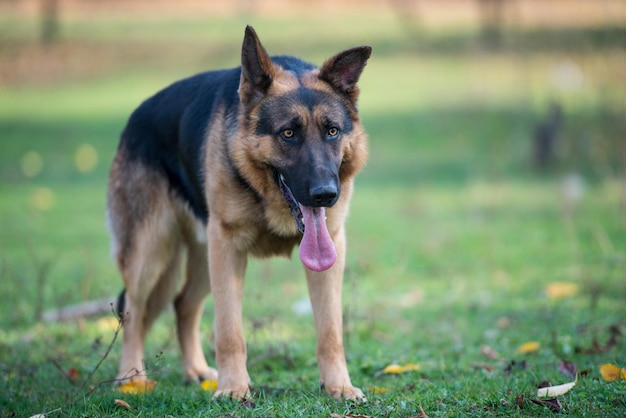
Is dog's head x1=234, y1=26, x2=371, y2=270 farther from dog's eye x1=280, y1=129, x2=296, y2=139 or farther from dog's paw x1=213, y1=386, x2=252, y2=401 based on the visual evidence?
dog's paw x1=213, y1=386, x2=252, y2=401

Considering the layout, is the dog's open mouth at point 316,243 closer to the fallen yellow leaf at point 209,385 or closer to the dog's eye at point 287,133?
the dog's eye at point 287,133

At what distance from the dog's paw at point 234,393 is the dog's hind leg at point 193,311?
3.39 ft

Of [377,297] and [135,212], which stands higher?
[135,212]

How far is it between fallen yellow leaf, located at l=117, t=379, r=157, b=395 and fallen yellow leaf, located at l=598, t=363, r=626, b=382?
9.47ft

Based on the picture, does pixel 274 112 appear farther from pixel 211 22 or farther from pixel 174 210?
pixel 211 22

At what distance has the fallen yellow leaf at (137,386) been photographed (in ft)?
17.4

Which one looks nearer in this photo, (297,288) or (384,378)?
(384,378)

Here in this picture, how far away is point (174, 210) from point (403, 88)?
710 inches

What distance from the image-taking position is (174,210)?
615 centimetres

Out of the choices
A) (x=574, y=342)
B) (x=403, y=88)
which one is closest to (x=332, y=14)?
(x=403, y=88)

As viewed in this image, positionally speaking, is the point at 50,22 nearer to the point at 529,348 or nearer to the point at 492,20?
the point at 492,20

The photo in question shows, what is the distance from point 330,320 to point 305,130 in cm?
125

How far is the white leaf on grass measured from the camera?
471 centimetres

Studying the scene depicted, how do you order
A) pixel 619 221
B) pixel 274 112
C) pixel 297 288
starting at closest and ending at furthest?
pixel 274 112
pixel 297 288
pixel 619 221
